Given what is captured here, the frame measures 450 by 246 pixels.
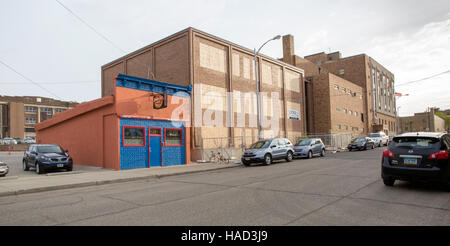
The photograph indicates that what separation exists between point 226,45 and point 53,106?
230 feet

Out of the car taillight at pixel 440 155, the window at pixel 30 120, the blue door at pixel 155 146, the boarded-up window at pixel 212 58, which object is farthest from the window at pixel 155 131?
the window at pixel 30 120

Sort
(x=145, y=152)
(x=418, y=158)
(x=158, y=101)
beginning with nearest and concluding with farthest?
1. (x=418, y=158)
2. (x=145, y=152)
3. (x=158, y=101)

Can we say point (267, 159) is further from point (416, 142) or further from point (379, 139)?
point (379, 139)

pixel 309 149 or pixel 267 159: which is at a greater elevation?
pixel 309 149

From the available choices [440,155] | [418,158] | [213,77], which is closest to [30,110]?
[213,77]

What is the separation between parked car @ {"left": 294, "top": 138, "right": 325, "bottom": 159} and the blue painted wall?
8832mm

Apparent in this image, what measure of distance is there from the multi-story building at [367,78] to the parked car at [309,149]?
3672 cm

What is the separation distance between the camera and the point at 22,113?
7294 centimetres

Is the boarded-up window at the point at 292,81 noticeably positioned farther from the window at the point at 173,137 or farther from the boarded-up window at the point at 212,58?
the window at the point at 173,137

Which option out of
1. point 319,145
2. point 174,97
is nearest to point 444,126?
point 319,145

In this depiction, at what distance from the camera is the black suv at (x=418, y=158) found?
759cm

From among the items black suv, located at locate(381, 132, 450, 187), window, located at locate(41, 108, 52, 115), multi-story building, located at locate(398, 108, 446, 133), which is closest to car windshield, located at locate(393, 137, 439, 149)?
black suv, located at locate(381, 132, 450, 187)

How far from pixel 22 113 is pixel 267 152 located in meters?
76.5
